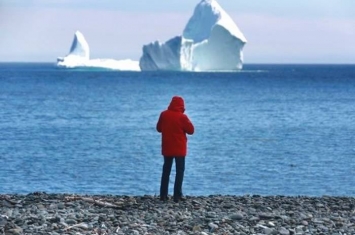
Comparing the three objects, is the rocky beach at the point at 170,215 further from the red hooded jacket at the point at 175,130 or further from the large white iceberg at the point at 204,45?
the large white iceberg at the point at 204,45

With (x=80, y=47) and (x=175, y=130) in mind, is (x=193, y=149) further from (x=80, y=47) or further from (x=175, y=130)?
(x=80, y=47)

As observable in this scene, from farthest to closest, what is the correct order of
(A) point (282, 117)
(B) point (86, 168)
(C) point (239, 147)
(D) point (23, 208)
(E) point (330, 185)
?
(A) point (282, 117) → (C) point (239, 147) → (B) point (86, 168) → (E) point (330, 185) → (D) point (23, 208)

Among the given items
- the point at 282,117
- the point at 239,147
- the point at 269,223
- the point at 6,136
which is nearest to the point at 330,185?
the point at 239,147

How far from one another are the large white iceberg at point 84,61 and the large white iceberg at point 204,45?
2430cm

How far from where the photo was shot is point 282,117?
46.1m

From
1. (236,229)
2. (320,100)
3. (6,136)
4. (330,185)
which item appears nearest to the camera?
(236,229)

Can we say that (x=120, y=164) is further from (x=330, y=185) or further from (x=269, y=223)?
(x=269, y=223)

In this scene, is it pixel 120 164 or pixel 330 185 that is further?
pixel 120 164

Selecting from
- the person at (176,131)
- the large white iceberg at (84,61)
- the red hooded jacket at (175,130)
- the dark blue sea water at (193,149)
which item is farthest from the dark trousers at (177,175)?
the large white iceberg at (84,61)

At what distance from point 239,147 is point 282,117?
15831 millimetres

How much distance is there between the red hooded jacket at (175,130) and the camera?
1145 centimetres

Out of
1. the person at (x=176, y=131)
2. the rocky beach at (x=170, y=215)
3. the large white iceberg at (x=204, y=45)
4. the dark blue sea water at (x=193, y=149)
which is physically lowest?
the dark blue sea water at (x=193, y=149)

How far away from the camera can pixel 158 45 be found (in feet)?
285

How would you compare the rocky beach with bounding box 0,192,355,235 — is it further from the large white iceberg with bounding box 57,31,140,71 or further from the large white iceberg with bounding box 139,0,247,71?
the large white iceberg with bounding box 57,31,140,71
